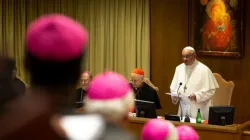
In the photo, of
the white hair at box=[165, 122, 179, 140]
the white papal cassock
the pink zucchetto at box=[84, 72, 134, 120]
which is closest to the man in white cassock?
the white papal cassock

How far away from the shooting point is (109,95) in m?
1.23

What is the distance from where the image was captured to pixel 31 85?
673mm

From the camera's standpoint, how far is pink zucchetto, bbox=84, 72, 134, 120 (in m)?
1.17

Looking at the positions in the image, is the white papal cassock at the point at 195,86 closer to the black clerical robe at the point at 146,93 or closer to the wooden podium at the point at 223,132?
the black clerical robe at the point at 146,93

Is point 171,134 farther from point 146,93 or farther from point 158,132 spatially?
point 146,93

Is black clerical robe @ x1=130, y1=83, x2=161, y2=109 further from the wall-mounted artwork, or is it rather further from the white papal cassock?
the wall-mounted artwork

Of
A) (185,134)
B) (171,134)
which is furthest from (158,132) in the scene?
(185,134)

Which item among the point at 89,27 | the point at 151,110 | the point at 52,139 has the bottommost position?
the point at 151,110

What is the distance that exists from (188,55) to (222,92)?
2.85 feet

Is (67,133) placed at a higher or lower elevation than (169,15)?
lower

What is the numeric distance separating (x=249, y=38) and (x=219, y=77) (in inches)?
35.8

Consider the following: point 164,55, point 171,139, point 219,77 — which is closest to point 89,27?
point 164,55

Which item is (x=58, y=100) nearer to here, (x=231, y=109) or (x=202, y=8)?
(x=231, y=109)

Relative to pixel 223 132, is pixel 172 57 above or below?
above
